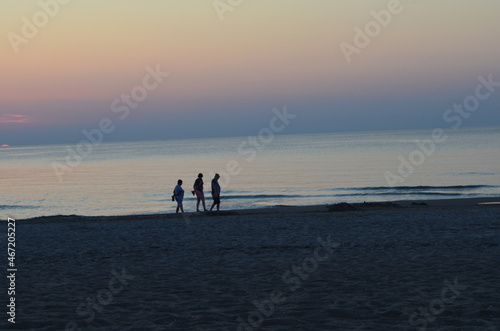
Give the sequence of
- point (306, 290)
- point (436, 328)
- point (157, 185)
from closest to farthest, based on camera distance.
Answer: point (436, 328) < point (306, 290) < point (157, 185)

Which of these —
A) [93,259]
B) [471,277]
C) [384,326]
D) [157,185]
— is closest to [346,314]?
[384,326]

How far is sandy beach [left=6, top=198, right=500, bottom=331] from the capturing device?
7684 millimetres

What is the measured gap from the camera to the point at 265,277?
10547 mm

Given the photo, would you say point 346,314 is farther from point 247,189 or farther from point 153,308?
point 247,189

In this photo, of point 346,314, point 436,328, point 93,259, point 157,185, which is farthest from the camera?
point 157,185

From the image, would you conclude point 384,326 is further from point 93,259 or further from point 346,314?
point 93,259

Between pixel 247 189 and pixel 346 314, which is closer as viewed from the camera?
pixel 346 314

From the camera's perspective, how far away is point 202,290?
31.2 feet

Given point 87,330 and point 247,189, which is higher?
point 247,189

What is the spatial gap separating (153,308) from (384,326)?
345 cm

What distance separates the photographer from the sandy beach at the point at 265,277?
7684 millimetres

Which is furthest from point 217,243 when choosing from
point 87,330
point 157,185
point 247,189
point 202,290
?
point 157,185

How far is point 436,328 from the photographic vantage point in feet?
23.2

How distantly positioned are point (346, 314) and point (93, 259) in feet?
24.1
